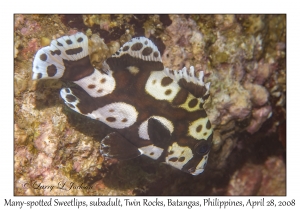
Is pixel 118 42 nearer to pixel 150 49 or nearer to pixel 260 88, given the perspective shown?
pixel 150 49

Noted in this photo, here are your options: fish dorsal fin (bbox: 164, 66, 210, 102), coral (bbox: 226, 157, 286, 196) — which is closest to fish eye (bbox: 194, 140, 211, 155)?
fish dorsal fin (bbox: 164, 66, 210, 102)

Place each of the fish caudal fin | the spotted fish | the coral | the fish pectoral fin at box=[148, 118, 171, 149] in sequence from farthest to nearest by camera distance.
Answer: the coral, the fish pectoral fin at box=[148, 118, 171, 149], the spotted fish, the fish caudal fin

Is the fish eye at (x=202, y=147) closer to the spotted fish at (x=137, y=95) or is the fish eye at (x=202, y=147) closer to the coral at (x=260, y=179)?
the spotted fish at (x=137, y=95)

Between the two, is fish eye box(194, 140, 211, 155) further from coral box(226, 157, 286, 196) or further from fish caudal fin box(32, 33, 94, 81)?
coral box(226, 157, 286, 196)

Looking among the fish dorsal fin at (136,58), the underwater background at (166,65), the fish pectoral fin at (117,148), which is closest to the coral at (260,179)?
the underwater background at (166,65)

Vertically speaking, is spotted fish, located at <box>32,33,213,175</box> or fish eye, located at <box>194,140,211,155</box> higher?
spotted fish, located at <box>32,33,213,175</box>

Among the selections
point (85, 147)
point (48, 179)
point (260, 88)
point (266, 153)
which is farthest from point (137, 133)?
point (266, 153)
